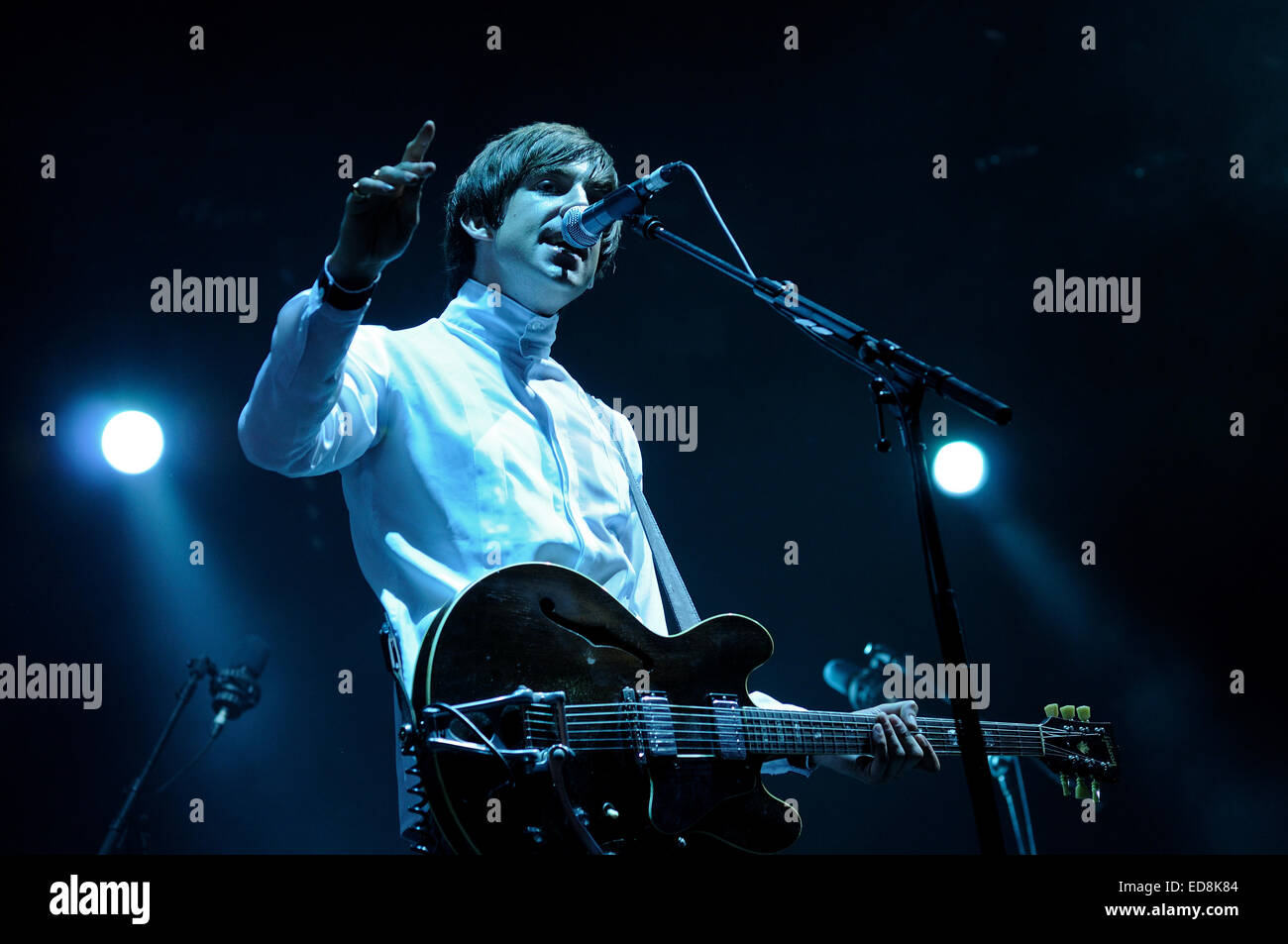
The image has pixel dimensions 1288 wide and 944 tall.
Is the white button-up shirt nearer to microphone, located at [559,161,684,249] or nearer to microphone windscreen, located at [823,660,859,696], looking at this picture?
microphone, located at [559,161,684,249]

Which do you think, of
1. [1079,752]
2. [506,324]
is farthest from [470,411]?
[1079,752]

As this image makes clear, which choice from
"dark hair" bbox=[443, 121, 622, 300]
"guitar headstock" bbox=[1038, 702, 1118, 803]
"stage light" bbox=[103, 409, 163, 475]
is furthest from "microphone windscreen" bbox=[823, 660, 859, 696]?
"stage light" bbox=[103, 409, 163, 475]

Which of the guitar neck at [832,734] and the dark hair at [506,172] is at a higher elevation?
the dark hair at [506,172]

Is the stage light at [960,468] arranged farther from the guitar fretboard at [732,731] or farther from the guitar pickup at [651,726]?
the guitar pickup at [651,726]

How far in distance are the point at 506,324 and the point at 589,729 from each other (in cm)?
113

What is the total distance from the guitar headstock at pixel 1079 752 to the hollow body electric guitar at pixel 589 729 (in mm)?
741

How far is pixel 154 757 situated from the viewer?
3824mm

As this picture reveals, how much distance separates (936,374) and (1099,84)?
12.3 feet

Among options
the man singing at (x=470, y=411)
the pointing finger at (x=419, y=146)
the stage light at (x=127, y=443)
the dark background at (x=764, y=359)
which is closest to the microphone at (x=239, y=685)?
the dark background at (x=764, y=359)

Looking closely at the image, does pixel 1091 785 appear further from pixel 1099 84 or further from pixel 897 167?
pixel 1099 84

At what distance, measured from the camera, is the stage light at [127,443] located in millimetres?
4184

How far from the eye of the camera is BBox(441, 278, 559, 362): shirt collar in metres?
2.68

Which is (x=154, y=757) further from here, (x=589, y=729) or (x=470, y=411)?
(x=589, y=729)

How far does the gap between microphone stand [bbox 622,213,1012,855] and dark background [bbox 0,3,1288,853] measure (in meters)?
2.30
